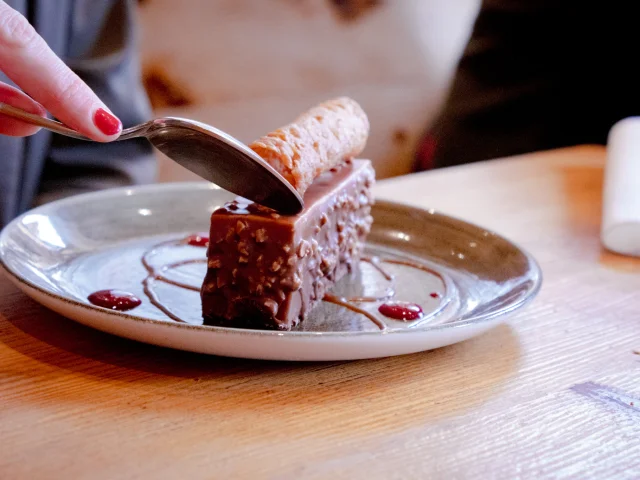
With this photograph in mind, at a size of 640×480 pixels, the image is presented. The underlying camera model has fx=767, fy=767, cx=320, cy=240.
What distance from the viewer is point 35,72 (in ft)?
2.98

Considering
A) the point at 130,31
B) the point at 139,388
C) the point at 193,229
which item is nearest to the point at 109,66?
the point at 130,31

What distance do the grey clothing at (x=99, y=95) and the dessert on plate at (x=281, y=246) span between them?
87 cm

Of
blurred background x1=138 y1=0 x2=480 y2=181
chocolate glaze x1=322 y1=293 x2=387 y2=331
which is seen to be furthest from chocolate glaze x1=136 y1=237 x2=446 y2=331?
blurred background x1=138 y1=0 x2=480 y2=181

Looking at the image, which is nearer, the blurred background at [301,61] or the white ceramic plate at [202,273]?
the white ceramic plate at [202,273]

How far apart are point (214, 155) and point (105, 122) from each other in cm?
14

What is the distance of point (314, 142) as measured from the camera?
109 cm

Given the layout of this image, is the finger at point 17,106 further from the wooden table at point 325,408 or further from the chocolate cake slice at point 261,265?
the chocolate cake slice at point 261,265

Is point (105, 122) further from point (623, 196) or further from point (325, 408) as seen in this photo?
point (623, 196)

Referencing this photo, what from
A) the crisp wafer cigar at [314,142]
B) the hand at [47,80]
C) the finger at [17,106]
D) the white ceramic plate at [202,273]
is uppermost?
the hand at [47,80]

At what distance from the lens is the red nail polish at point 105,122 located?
3.02ft

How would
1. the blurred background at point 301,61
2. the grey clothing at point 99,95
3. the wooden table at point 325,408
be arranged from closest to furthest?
the wooden table at point 325,408
the grey clothing at point 99,95
the blurred background at point 301,61

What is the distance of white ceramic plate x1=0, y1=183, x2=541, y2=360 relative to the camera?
81cm

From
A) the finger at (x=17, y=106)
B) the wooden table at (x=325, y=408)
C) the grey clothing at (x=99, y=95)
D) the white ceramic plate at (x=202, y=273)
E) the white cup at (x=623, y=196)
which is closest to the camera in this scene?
the wooden table at (x=325, y=408)

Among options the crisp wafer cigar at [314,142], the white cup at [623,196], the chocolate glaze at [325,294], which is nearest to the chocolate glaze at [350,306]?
the chocolate glaze at [325,294]
